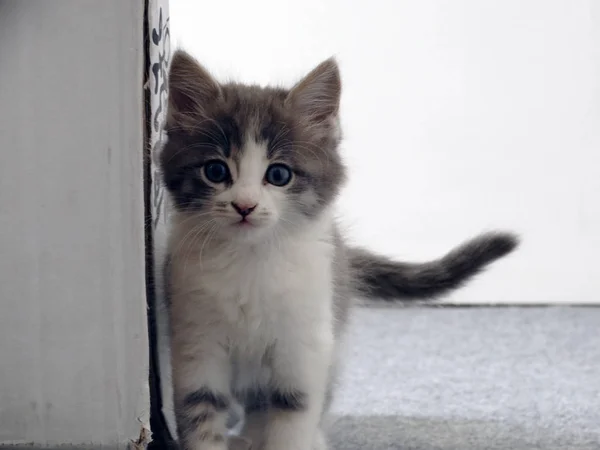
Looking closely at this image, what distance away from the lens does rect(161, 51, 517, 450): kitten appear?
1159 millimetres

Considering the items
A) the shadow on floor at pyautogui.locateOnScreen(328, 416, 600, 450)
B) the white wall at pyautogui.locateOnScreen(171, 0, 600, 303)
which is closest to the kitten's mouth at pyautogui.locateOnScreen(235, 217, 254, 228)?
the shadow on floor at pyautogui.locateOnScreen(328, 416, 600, 450)

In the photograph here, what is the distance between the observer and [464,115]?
8.39 ft

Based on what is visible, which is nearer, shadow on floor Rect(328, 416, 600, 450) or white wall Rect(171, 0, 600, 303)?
shadow on floor Rect(328, 416, 600, 450)

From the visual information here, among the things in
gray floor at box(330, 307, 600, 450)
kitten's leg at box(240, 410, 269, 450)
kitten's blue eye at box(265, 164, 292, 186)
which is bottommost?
gray floor at box(330, 307, 600, 450)

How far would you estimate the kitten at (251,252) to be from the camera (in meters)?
1.16

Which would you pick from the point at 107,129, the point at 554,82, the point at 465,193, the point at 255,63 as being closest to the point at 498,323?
the point at 465,193

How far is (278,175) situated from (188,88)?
204 millimetres

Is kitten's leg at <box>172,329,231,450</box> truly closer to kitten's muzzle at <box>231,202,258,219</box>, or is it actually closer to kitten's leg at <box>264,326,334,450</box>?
kitten's leg at <box>264,326,334,450</box>

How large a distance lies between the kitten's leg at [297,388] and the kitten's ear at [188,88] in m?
0.37

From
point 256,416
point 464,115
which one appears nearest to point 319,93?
point 256,416

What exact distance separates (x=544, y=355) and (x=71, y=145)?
133 cm

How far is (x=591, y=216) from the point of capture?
257cm

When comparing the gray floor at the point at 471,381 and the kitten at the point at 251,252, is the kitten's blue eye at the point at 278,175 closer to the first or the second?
the kitten at the point at 251,252

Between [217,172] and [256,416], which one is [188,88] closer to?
[217,172]
